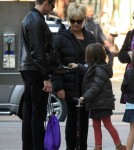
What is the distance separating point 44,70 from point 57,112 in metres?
4.00

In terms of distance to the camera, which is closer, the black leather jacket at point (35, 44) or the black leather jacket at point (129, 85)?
the black leather jacket at point (35, 44)

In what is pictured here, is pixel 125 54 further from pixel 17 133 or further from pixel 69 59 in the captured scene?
pixel 17 133

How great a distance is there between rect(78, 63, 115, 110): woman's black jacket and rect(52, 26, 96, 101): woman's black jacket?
0.33 feet

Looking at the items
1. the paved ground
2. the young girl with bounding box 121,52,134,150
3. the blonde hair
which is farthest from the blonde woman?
the paved ground

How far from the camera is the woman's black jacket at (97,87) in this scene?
677 centimetres

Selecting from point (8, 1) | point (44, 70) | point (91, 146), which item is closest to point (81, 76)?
point (44, 70)

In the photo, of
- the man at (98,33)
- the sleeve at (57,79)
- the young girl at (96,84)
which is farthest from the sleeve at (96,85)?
the man at (98,33)

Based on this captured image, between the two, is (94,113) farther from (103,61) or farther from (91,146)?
(91,146)

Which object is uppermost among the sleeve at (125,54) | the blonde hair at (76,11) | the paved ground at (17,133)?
the blonde hair at (76,11)

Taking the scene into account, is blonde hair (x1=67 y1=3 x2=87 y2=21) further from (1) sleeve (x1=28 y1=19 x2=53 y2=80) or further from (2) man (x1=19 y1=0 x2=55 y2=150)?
(1) sleeve (x1=28 y1=19 x2=53 y2=80)

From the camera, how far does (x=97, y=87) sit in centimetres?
680

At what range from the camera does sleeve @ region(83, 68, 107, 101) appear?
673cm

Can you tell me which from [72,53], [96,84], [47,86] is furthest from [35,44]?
[96,84]

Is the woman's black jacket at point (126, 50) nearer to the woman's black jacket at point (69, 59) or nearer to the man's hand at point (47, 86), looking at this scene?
the woman's black jacket at point (69, 59)
